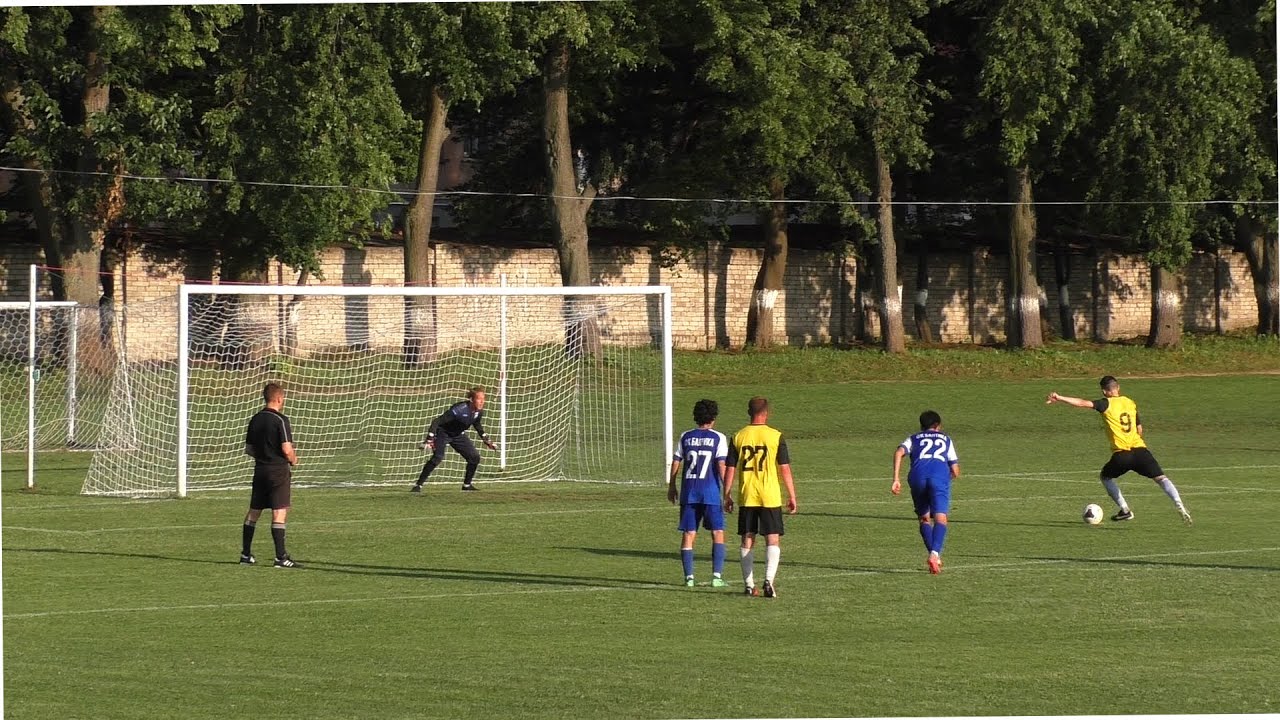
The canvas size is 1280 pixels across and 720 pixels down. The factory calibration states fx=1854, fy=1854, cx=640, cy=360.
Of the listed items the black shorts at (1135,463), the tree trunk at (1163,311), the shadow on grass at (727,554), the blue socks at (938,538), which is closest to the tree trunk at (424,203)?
the tree trunk at (1163,311)

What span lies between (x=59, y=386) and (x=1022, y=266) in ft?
92.7

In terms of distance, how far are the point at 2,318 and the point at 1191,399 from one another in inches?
1130

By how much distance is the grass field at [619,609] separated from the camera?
1155 cm

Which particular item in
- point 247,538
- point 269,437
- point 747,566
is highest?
point 269,437

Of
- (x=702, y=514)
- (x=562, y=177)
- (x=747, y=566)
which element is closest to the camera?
(x=747, y=566)

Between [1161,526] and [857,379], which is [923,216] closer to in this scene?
[857,379]

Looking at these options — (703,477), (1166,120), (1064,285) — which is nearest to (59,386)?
(703,477)

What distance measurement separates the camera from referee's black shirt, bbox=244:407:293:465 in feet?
59.8

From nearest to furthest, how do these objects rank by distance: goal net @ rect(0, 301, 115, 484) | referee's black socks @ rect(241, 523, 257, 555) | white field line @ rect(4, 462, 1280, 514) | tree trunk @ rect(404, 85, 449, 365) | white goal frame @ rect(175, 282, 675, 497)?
referee's black socks @ rect(241, 523, 257, 555) → white field line @ rect(4, 462, 1280, 514) → white goal frame @ rect(175, 282, 675, 497) → goal net @ rect(0, 301, 115, 484) → tree trunk @ rect(404, 85, 449, 365)

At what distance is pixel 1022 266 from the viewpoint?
53.5 meters

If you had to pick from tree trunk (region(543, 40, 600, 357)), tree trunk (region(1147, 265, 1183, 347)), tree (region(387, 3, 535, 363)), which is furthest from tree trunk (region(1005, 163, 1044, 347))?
tree (region(387, 3, 535, 363))

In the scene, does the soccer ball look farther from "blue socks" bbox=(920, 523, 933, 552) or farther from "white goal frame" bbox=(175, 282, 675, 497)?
"white goal frame" bbox=(175, 282, 675, 497)

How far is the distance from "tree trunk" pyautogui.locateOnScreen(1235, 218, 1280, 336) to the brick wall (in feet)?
17.2

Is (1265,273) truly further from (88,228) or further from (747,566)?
(747,566)
